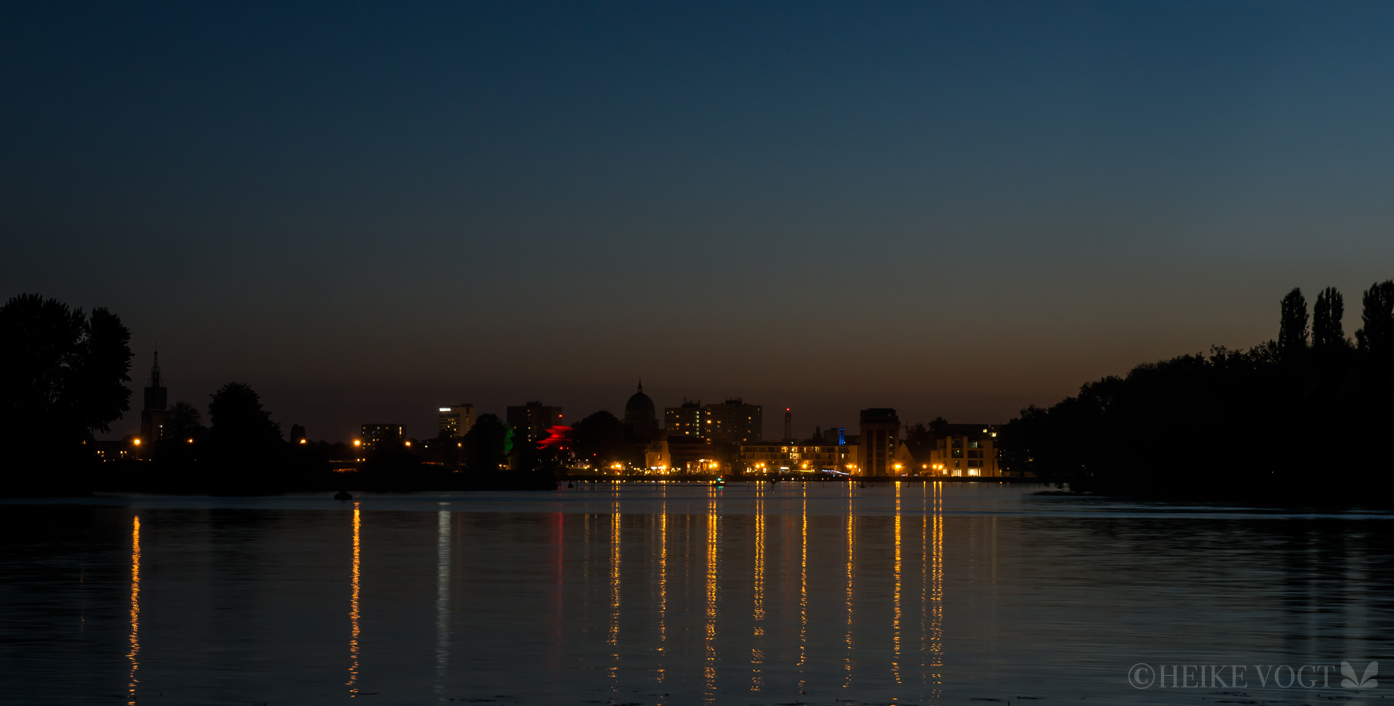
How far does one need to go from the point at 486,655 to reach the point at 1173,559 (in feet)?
96.7

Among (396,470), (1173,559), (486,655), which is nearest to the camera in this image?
(486,655)

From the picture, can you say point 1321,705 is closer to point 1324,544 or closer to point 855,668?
point 855,668

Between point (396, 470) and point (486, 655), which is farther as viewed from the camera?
point (396, 470)

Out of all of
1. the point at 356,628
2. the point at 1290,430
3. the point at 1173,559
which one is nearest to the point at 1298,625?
the point at 356,628

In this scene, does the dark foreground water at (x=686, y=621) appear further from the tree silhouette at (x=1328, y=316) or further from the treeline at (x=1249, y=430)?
the tree silhouette at (x=1328, y=316)

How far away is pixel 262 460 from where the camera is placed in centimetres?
15488

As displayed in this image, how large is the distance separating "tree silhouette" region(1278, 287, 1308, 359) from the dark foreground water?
292 feet

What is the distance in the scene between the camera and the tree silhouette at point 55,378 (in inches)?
4628

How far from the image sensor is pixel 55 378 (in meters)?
123

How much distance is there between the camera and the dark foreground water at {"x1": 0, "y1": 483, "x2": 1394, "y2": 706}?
58.8 ft

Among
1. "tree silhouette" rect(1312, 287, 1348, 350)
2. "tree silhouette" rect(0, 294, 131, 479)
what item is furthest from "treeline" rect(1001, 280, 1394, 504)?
"tree silhouette" rect(0, 294, 131, 479)

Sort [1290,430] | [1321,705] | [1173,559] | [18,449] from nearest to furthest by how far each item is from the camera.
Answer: [1321,705], [1173,559], [1290,430], [18,449]

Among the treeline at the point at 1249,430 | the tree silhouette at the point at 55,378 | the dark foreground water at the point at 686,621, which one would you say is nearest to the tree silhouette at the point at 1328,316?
the treeline at the point at 1249,430

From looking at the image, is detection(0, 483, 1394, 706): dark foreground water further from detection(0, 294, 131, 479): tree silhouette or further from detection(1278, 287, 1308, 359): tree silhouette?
detection(1278, 287, 1308, 359): tree silhouette
